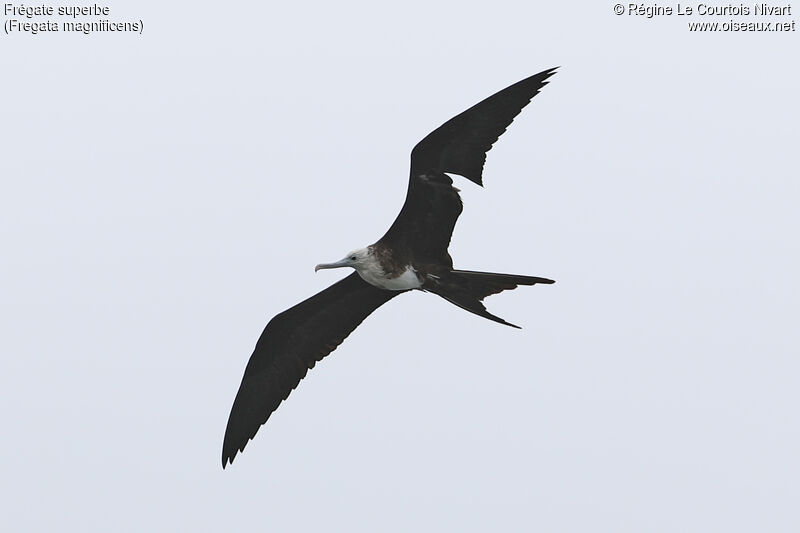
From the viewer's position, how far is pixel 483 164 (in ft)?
25.6

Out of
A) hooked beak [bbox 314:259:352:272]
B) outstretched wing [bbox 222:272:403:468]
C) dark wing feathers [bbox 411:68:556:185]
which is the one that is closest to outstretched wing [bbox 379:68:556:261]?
dark wing feathers [bbox 411:68:556:185]

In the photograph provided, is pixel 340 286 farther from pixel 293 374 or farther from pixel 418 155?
pixel 418 155

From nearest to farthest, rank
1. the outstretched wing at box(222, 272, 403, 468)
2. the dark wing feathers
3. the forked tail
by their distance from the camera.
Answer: the dark wing feathers → the forked tail → the outstretched wing at box(222, 272, 403, 468)

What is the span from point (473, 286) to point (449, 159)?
879mm

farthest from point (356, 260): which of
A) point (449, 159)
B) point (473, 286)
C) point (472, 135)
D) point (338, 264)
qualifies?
point (472, 135)

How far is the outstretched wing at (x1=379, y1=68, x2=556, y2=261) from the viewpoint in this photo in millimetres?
7688

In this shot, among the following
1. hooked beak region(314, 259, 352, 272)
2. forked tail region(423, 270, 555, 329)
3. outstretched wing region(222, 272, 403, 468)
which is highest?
hooked beak region(314, 259, 352, 272)

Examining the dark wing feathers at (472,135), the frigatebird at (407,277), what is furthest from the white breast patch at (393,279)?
the dark wing feathers at (472,135)

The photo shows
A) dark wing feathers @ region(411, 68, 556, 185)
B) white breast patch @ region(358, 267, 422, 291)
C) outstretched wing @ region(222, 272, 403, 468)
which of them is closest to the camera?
dark wing feathers @ region(411, 68, 556, 185)

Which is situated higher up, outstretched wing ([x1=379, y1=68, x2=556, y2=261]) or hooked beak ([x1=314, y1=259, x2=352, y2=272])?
outstretched wing ([x1=379, y1=68, x2=556, y2=261])

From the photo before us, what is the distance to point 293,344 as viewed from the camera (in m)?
8.95

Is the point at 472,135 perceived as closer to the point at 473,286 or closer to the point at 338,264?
the point at 473,286

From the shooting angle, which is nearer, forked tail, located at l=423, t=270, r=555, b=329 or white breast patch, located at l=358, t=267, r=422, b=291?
forked tail, located at l=423, t=270, r=555, b=329

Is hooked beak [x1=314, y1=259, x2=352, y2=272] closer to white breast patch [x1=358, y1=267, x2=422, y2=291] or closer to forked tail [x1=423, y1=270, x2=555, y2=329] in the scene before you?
white breast patch [x1=358, y1=267, x2=422, y2=291]
